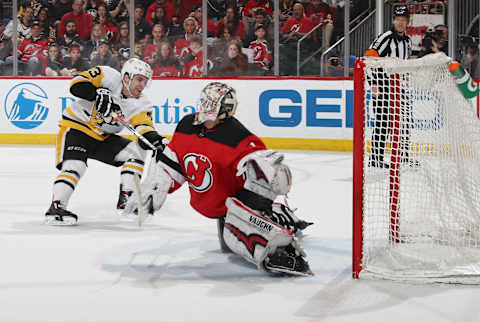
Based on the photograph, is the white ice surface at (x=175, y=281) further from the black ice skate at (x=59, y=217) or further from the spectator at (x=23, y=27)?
the spectator at (x=23, y=27)

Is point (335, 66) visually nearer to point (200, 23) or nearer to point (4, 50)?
point (200, 23)

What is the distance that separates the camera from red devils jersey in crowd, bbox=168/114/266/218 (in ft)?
10.3

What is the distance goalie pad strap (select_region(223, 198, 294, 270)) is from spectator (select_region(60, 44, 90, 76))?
6.54 metres

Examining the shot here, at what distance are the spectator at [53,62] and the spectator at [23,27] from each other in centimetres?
35

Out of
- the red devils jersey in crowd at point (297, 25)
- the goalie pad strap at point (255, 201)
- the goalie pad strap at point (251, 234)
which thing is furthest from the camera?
the red devils jersey in crowd at point (297, 25)

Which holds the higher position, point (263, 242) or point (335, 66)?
point (335, 66)

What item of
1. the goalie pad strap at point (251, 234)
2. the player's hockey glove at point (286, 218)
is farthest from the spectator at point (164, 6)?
the goalie pad strap at point (251, 234)

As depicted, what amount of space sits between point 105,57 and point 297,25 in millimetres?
2472

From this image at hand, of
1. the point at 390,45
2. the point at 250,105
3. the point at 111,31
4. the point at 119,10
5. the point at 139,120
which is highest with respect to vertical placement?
the point at 119,10

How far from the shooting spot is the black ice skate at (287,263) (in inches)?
119

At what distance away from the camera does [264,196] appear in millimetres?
3113

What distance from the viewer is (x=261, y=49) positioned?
346 inches

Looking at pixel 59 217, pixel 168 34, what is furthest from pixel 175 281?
pixel 168 34

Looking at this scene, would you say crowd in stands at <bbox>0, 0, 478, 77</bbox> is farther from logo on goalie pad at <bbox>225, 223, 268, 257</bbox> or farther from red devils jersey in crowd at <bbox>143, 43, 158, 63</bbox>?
logo on goalie pad at <bbox>225, 223, 268, 257</bbox>
